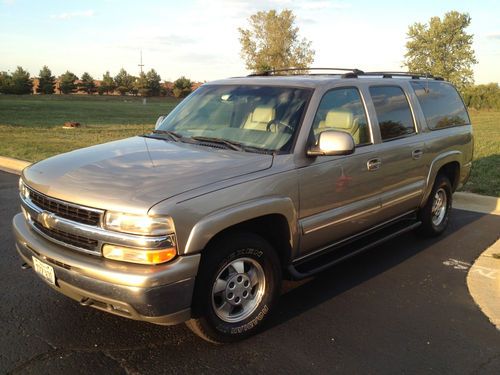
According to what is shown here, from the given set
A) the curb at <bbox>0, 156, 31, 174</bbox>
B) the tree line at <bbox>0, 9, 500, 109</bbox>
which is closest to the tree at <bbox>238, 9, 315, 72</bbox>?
the tree line at <bbox>0, 9, 500, 109</bbox>

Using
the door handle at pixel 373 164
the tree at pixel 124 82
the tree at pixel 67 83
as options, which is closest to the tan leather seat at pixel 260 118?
the door handle at pixel 373 164

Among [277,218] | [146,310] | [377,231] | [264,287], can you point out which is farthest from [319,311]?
[146,310]

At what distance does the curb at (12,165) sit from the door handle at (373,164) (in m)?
7.75

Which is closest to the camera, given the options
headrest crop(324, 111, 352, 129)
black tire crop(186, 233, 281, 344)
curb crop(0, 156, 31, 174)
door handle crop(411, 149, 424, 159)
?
black tire crop(186, 233, 281, 344)

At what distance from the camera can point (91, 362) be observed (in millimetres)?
3176

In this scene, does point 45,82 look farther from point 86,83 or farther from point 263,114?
point 263,114

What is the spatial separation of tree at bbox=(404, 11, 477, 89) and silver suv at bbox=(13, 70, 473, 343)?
5936 cm

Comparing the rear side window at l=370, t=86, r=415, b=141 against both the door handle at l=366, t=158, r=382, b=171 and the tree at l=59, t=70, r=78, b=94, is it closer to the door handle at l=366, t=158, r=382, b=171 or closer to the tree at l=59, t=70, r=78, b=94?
the door handle at l=366, t=158, r=382, b=171

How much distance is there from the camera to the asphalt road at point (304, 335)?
10.5ft

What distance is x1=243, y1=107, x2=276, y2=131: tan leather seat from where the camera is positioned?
13.3ft

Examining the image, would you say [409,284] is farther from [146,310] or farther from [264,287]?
[146,310]

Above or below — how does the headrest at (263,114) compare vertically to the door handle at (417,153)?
above

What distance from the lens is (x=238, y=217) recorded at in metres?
3.23

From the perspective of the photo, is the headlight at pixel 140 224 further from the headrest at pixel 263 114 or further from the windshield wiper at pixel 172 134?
the headrest at pixel 263 114
